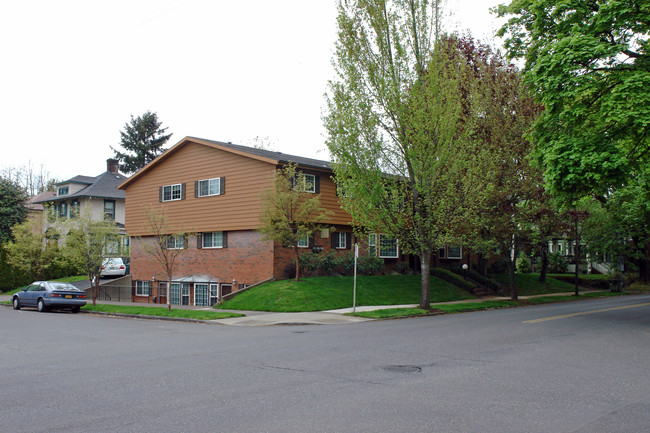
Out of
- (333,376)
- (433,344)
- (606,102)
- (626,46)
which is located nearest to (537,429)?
(333,376)


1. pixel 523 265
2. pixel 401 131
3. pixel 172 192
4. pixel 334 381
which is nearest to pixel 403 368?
pixel 334 381

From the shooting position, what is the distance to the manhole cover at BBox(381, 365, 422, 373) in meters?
9.33

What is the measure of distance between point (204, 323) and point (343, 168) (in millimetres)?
8123

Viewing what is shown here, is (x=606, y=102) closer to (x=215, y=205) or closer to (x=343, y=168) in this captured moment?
(x=343, y=168)

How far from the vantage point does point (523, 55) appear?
62.1ft

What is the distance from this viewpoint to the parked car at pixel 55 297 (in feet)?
87.7

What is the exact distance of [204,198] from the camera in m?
30.8

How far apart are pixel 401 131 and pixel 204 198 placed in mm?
13163

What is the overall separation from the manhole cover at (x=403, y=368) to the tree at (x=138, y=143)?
201 feet

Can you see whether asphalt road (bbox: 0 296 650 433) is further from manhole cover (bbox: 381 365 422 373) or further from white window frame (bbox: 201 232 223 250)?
white window frame (bbox: 201 232 223 250)

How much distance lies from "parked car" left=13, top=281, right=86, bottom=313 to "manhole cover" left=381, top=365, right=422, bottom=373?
70.1ft

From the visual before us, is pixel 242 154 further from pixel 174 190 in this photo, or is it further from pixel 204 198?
pixel 174 190

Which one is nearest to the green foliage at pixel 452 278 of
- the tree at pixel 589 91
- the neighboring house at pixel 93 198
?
the tree at pixel 589 91

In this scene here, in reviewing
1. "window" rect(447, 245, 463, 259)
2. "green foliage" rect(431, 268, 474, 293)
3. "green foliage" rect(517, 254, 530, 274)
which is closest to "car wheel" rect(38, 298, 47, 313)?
"green foliage" rect(431, 268, 474, 293)
